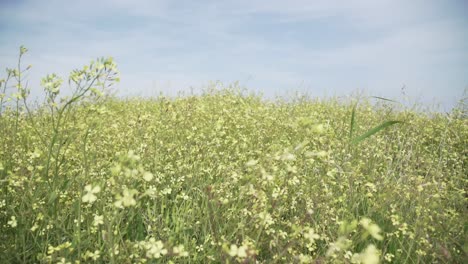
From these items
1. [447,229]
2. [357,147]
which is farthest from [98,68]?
[357,147]

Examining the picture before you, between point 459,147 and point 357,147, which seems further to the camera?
point 459,147

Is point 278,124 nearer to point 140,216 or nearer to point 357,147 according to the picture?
point 357,147

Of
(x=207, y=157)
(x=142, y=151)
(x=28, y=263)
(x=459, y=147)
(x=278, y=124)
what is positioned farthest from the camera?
(x=459, y=147)

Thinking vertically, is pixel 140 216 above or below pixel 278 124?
below

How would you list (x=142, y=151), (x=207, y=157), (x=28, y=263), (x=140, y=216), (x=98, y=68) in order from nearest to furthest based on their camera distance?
(x=98, y=68) → (x=28, y=263) → (x=140, y=216) → (x=142, y=151) → (x=207, y=157)

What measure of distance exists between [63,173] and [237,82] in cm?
718

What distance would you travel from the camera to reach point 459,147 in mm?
6234

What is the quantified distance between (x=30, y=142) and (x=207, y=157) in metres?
2.99

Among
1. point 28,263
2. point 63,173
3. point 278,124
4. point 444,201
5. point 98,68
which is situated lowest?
point 28,263

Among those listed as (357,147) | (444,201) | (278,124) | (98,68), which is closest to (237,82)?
(278,124)

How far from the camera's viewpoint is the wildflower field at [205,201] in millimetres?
2262

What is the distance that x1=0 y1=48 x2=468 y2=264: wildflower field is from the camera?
7.42ft

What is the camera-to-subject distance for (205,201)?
3285 mm

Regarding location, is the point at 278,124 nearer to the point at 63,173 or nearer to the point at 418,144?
the point at 418,144
